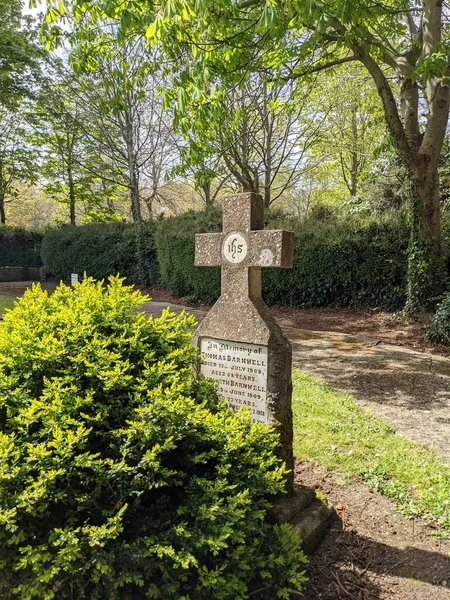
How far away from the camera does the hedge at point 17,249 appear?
22062 millimetres

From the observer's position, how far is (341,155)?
62.7 feet

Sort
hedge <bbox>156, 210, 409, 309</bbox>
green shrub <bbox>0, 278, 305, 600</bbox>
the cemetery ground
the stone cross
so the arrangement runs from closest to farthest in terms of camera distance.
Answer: green shrub <bbox>0, 278, 305, 600</bbox>, the cemetery ground, the stone cross, hedge <bbox>156, 210, 409, 309</bbox>

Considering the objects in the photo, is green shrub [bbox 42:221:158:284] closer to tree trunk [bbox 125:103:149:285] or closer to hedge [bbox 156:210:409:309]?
tree trunk [bbox 125:103:149:285]

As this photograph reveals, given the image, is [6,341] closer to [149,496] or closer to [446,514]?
[149,496]

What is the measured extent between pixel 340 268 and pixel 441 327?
3312 millimetres

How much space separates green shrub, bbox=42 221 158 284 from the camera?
1538 cm

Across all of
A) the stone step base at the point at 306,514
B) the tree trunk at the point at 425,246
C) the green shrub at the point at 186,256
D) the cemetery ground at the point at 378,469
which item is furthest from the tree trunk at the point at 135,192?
the stone step base at the point at 306,514

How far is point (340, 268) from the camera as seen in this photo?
10383 mm

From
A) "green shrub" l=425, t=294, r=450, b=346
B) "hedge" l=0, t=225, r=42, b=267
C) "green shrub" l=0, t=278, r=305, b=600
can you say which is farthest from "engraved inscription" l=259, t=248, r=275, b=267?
"hedge" l=0, t=225, r=42, b=267

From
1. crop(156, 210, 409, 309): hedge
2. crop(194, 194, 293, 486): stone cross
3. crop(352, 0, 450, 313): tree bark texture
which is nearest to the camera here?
crop(194, 194, 293, 486): stone cross

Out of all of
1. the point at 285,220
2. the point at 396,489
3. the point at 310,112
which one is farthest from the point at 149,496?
the point at 310,112

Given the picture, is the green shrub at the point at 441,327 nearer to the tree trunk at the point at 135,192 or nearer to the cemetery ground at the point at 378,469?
the cemetery ground at the point at 378,469

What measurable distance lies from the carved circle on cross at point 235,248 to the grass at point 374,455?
1755 mm

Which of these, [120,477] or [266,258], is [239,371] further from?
[120,477]
